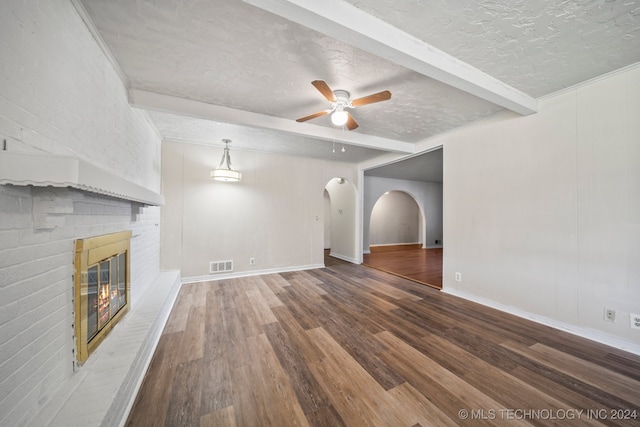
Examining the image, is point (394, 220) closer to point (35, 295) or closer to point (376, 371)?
point (376, 371)

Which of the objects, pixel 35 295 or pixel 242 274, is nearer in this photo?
pixel 35 295

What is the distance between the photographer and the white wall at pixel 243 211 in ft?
13.3

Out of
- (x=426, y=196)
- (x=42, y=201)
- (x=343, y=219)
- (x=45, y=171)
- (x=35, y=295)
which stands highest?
(x=426, y=196)

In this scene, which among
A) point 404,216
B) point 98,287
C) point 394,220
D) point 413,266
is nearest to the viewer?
point 98,287

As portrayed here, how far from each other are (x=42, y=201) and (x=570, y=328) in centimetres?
447

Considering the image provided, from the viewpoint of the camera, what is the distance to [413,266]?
18.2 ft

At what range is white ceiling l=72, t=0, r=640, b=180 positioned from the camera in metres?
1.41

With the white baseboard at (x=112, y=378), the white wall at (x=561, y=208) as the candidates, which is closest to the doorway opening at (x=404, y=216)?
the white wall at (x=561, y=208)

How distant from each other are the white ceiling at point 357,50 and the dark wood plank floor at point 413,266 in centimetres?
304

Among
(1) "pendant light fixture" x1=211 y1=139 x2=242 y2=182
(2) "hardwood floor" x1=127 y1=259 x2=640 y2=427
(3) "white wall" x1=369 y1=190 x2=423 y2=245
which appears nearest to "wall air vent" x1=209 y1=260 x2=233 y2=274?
(2) "hardwood floor" x1=127 y1=259 x2=640 y2=427

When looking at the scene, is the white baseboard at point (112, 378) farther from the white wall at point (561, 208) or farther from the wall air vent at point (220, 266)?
the white wall at point (561, 208)

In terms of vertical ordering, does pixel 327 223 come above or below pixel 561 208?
below

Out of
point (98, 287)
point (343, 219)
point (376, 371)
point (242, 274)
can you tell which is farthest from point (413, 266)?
point (98, 287)

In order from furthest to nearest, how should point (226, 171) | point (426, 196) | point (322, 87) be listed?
point (426, 196) → point (226, 171) → point (322, 87)
